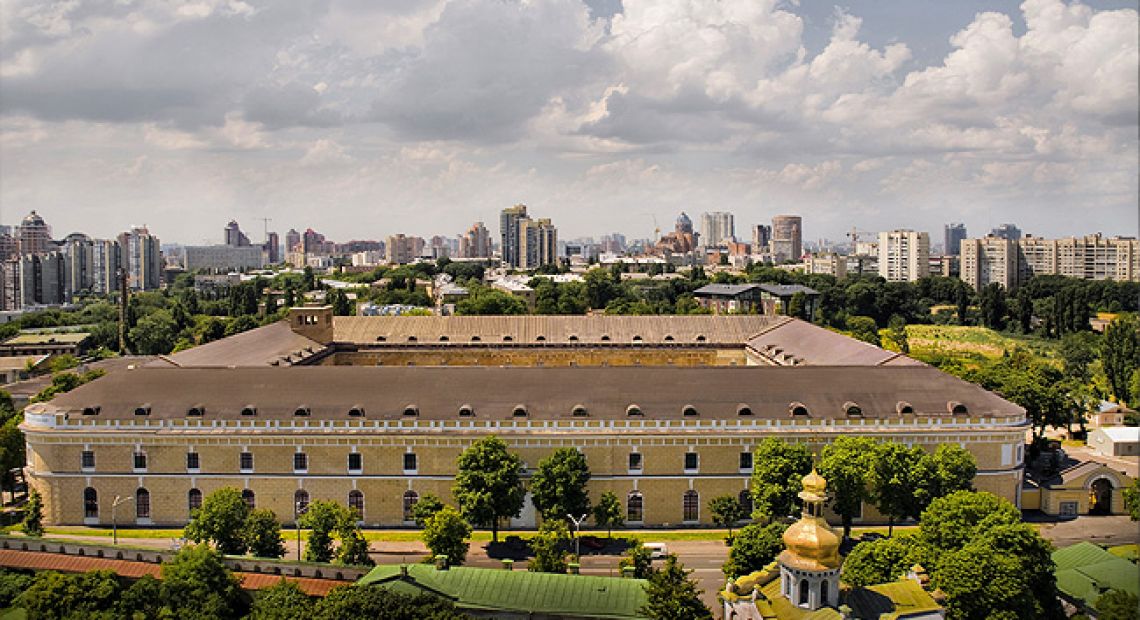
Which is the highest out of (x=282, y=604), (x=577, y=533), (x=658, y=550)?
(x=282, y=604)

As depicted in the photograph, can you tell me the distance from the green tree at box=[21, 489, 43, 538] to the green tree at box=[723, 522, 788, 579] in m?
49.4

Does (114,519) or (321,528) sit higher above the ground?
(321,528)

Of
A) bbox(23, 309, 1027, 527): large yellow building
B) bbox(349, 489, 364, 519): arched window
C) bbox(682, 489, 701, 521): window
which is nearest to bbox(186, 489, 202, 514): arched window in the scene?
bbox(23, 309, 1027, 527): large yellow building

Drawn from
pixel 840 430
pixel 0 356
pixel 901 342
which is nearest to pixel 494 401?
pixel 840 430

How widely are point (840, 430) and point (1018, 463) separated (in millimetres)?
15057

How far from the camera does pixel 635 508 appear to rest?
8162cm

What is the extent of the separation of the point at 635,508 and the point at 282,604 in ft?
114

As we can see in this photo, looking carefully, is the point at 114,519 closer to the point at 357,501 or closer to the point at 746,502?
the point at 357,501

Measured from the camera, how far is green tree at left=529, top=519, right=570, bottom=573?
64562 mm

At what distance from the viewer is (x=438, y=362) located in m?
126

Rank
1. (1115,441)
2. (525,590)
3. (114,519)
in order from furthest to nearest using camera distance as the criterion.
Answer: (1115,441) < (114,519) < (525,590)

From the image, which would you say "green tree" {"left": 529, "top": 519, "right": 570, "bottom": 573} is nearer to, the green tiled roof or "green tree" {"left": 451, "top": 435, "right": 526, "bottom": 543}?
"green tree" {"left": 451, "top": 435, "right": 526, "bottom": 543}

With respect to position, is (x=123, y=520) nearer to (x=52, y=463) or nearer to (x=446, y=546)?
(x=52, y=463)

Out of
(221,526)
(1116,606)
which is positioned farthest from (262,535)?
Answer: (1116,606)
